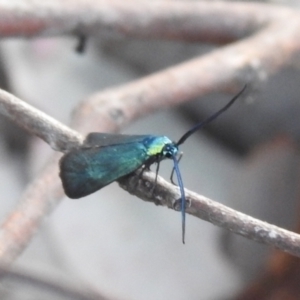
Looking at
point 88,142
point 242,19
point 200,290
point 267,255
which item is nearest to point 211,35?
point 242,19

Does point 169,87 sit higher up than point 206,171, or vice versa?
point 169,87

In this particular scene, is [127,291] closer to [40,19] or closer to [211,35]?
[211,35]

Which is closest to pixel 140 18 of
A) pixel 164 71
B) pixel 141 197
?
pixel 164 71

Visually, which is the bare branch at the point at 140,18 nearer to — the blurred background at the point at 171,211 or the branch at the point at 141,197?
the branch at the point at 141,197

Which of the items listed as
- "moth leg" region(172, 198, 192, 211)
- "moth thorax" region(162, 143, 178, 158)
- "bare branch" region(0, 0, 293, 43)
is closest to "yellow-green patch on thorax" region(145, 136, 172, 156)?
"moth thorax" region(162, 143, 178, 158)

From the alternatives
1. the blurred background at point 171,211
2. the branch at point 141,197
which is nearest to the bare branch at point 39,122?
the branch at point 141,197

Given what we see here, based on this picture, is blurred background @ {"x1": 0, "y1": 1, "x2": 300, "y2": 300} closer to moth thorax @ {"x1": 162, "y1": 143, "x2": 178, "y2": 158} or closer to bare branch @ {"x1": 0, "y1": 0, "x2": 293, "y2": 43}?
bare branch @ {"x1": 0, "y1": 0, "x2": 293, "y2": 43}

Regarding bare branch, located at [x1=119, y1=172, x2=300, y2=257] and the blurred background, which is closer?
bare branch, located at [x1=119, y1=172, x2=300, y2=257]
